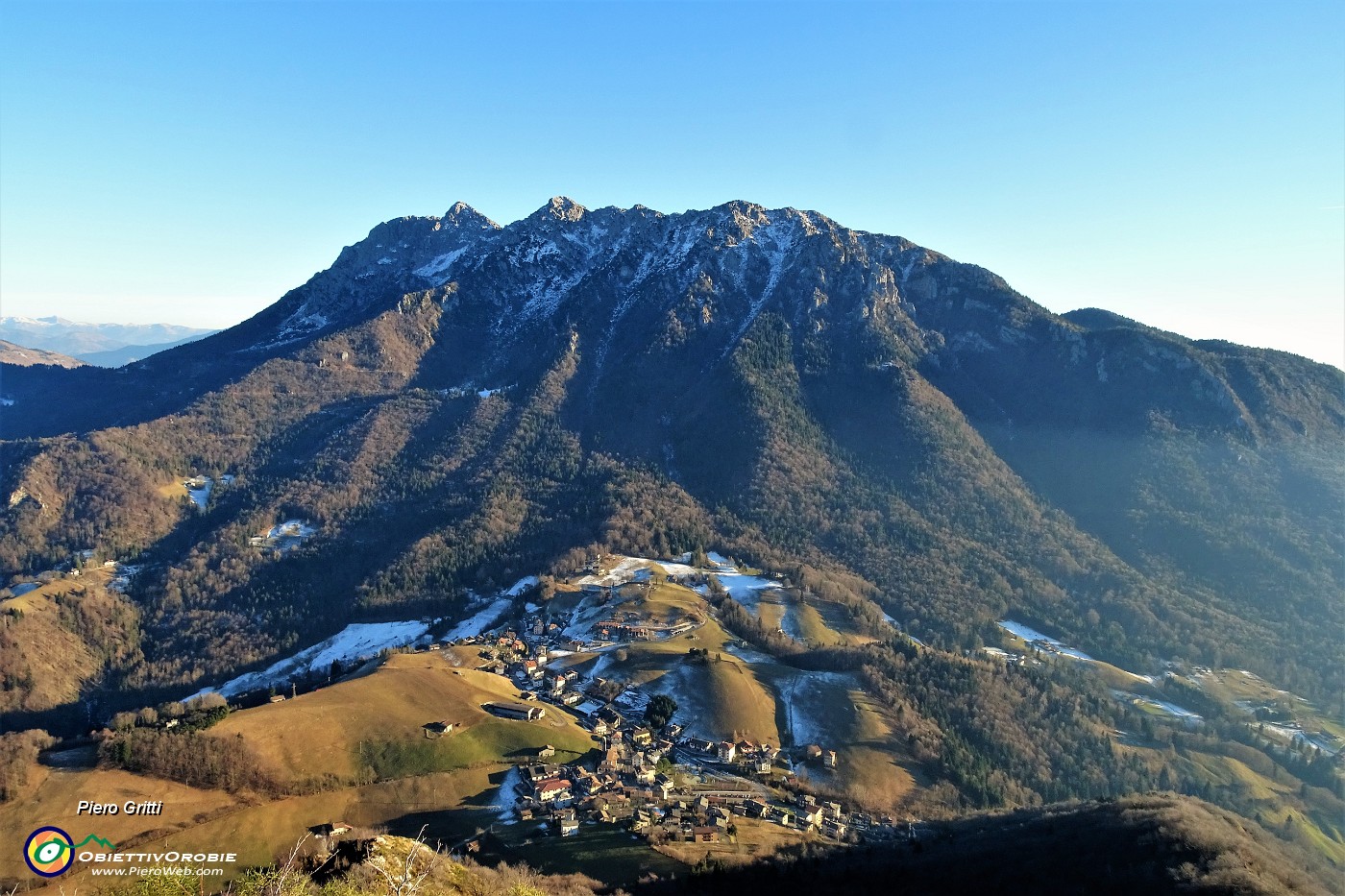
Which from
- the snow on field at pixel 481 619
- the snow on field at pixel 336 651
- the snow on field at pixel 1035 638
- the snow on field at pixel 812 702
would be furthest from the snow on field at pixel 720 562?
the snow on field at pixel 336 651

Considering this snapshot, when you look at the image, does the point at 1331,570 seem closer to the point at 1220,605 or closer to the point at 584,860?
the point at 1220,605

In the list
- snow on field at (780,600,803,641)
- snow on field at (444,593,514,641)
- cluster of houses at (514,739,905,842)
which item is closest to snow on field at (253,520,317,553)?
snow on field at (444,593,514,641)

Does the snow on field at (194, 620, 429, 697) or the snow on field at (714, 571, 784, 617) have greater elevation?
the snow on field at (714, 571, 784, 617)

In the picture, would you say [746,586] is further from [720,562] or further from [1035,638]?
[1035,638]

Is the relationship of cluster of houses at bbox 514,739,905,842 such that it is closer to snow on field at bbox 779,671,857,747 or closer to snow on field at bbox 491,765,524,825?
snow on field at bbox 491,765,524,825

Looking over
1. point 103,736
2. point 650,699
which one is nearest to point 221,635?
point 103,736

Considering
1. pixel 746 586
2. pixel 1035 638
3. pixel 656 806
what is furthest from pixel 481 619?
pixel 1035 638
